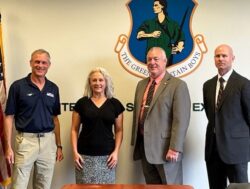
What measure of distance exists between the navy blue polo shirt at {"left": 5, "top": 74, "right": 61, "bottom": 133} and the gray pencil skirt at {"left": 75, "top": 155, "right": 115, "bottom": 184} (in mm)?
496

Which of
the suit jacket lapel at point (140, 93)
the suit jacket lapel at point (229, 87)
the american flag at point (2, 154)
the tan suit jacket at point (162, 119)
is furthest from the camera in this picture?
the american flag at point (2, 154)

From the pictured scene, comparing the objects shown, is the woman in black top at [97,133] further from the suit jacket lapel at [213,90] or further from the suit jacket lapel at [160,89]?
the suit jacket lapel at [213,90]

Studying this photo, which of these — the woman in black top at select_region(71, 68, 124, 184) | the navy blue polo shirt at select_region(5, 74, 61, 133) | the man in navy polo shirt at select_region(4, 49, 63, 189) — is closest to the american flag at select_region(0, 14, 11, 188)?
the man in navy polo shirt at select_region(4, 49, 63, 189)

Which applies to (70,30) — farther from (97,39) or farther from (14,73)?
(14,73)

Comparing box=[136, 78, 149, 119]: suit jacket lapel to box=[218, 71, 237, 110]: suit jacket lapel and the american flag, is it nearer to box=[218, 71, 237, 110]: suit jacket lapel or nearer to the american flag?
box=[218, 71, 237, 110]: suit jacket lapel

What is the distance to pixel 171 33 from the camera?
354 cm

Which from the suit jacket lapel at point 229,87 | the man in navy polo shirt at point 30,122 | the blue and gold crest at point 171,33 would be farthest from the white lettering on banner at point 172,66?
the man in navy polo shirt at point 30,122

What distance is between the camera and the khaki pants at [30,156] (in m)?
2.99

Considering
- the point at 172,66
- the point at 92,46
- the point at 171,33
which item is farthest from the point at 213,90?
the point at 92,46

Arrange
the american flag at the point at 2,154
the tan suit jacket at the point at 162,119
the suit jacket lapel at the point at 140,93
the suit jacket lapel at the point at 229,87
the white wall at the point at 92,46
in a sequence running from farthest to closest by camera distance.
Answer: the white wall at the point at 92,46 → the american flag at the point at 2,154 → the suit jacket lapel at the point at 140,93 → the tan suit jacket at the point at 162,119 → the suit jacket lapel at the point at 229,87

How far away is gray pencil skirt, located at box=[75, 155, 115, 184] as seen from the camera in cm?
288

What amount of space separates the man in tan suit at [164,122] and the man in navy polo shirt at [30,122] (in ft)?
2.80

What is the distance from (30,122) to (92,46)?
1.06 metres

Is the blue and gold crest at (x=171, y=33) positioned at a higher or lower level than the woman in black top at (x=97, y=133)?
higher
